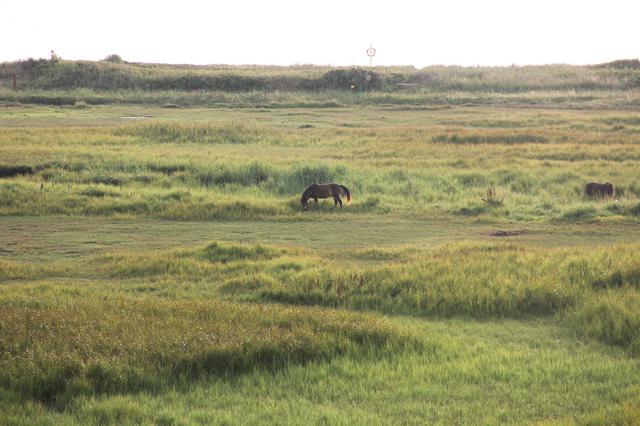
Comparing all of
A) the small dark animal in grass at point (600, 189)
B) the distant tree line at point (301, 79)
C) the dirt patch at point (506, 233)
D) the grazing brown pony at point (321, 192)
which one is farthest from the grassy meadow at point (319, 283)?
the distant tree line at point (301, 79)

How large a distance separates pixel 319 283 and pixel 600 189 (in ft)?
41.4

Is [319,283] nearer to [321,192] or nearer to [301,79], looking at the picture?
[321,192]

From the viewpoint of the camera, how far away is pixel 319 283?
1352 cm

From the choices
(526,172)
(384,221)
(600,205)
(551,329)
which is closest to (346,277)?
(551,329)

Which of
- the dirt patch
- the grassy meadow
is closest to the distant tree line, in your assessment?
the grassy meadow

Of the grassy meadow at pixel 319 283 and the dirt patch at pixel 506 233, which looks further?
the dirt patch at pixel 506 233

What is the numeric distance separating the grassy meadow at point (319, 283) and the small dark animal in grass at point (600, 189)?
0.33 metres

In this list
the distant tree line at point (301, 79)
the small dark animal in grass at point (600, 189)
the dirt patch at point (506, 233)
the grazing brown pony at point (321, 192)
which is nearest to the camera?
the dirt patch at point (506, 233)

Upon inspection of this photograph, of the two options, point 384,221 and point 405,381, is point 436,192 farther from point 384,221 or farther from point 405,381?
point 405,381

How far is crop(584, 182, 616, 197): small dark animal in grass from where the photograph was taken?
23.0 meters

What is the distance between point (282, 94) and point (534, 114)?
2425 centimetres

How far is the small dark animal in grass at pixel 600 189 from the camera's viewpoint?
75.6 feet

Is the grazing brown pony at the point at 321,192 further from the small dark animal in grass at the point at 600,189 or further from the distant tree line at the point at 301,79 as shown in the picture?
the distant tree line at the point at 301,79

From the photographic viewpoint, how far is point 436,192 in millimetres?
24422
